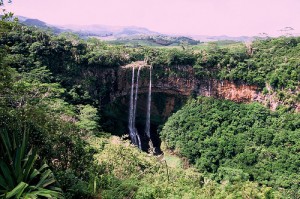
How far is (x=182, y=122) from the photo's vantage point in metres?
33.5

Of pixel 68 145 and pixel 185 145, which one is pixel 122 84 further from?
pixel 68 145

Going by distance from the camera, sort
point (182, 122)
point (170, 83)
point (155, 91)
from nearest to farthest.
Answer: point (182, 122) < point (170, 83) < point (155, 91)

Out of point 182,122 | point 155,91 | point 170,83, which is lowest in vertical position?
point 182,122

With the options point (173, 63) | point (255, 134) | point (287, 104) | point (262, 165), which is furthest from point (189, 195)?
point (173, 63)

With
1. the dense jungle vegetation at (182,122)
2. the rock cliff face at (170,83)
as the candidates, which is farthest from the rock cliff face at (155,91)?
the dense jungle vegetation at (182,122)

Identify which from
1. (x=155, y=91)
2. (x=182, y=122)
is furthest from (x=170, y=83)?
(x=182, y=122)

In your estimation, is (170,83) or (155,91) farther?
(155,91)

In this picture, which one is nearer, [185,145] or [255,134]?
[255,134]

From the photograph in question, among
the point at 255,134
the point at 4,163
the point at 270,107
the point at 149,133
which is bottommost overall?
the point at 149,133

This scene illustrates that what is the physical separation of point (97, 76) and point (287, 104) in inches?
785

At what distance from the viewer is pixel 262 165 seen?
83.0 ft

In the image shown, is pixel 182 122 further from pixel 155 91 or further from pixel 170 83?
pixel 155 91

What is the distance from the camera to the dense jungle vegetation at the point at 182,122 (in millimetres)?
10742

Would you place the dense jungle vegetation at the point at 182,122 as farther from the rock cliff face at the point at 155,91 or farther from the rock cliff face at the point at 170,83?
the rock cliff face at the point at 170,83
